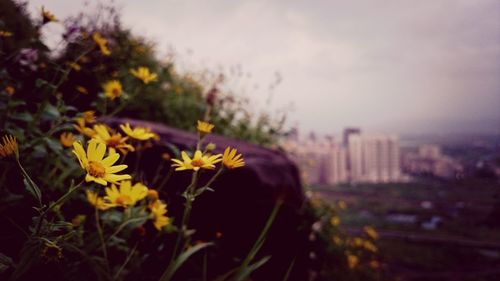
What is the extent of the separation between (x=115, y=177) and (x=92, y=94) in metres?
2.60

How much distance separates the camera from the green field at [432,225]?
21.6 m

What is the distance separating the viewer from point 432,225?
117ft

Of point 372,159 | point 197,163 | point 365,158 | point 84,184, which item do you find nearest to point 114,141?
point 197,163

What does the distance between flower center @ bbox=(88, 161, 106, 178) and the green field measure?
14379mm

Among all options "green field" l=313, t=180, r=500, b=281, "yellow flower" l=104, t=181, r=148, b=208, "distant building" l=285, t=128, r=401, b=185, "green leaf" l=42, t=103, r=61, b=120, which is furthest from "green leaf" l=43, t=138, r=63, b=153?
"distant building" l=285, t=128, r=401, b=185

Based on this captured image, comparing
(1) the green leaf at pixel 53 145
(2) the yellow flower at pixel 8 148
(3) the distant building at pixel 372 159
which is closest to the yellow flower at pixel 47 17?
(1) the green leaf at pixel 53 145

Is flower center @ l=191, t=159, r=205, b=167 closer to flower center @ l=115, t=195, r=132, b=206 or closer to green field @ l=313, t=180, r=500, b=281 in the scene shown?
flower center @ l=115, t=195, r=132, b=206

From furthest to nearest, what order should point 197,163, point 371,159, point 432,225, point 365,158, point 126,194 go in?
point 371,159 < point 365,158 < point 432,225 < point 126,194 < point 197,163

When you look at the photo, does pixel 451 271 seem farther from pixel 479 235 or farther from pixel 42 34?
pixel 42 34

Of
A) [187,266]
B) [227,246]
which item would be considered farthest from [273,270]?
[187,266]

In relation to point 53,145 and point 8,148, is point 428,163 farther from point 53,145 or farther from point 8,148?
point 8,148

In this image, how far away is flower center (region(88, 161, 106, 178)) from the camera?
2.29 feet

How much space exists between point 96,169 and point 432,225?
4054cm

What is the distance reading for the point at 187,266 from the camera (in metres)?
1.61
